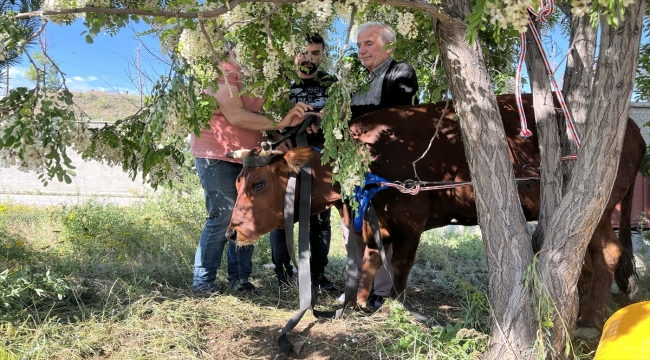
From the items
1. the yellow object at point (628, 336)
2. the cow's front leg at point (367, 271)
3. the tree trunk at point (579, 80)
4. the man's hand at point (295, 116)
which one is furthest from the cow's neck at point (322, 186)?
the yellow object at point (628, 336)

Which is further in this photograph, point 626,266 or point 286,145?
point 286,145

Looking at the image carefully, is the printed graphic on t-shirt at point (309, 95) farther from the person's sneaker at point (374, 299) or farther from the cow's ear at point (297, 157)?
the person's sneaker at point (374, 299)

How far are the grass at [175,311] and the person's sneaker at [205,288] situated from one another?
164mm

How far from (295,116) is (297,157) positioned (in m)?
0.38

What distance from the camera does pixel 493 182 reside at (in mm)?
2779

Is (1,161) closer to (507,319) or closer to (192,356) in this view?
(192,356)

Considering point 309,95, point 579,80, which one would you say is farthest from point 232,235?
point 579,80

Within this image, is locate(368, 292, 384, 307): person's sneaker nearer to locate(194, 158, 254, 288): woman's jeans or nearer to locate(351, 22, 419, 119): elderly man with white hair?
locate(194, 158, 254, 288): woman's jeans

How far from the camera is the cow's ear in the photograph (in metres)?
3.66

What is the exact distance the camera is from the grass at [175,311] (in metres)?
3.24

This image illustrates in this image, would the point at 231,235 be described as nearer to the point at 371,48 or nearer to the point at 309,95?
the point at 309,95

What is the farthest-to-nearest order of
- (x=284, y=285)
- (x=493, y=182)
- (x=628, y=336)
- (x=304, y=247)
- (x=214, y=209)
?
(x=284, y=285) < (x=214, y=209) < (x=304, y=247) < (x=493, y=182) < (x=628, y=336)

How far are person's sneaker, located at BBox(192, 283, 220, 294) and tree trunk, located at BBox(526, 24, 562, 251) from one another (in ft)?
Result: 8.68

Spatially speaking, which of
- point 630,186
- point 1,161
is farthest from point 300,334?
point 630,186
